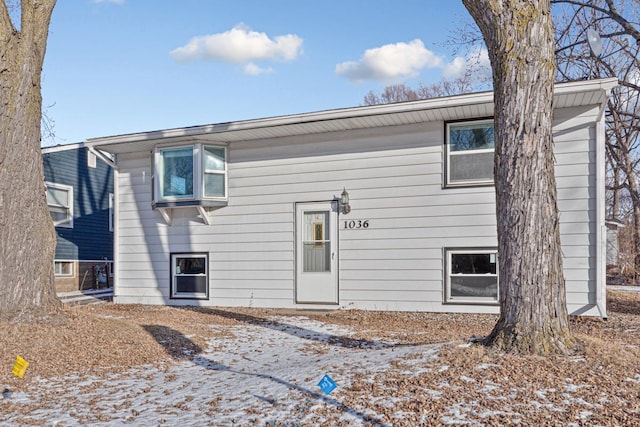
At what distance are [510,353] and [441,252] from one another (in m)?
4.98

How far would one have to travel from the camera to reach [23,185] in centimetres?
681

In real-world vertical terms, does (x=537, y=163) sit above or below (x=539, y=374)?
above

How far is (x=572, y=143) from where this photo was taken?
8.48 meters

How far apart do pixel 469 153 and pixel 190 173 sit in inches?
217

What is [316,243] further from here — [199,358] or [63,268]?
[63,268]

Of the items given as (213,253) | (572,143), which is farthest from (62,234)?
(572,143)

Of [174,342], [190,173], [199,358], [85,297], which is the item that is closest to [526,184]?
[199,358]

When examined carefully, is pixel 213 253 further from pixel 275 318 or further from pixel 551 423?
pixel 551 423

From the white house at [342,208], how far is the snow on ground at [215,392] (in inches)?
148

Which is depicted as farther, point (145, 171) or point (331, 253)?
point (145, 171)

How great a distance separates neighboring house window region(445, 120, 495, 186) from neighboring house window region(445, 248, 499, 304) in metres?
1.24

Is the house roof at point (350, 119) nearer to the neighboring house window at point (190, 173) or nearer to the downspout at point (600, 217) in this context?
the neighboring house window at point (190, 173)

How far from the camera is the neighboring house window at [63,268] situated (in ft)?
52.5

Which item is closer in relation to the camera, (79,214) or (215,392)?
(215,392)
